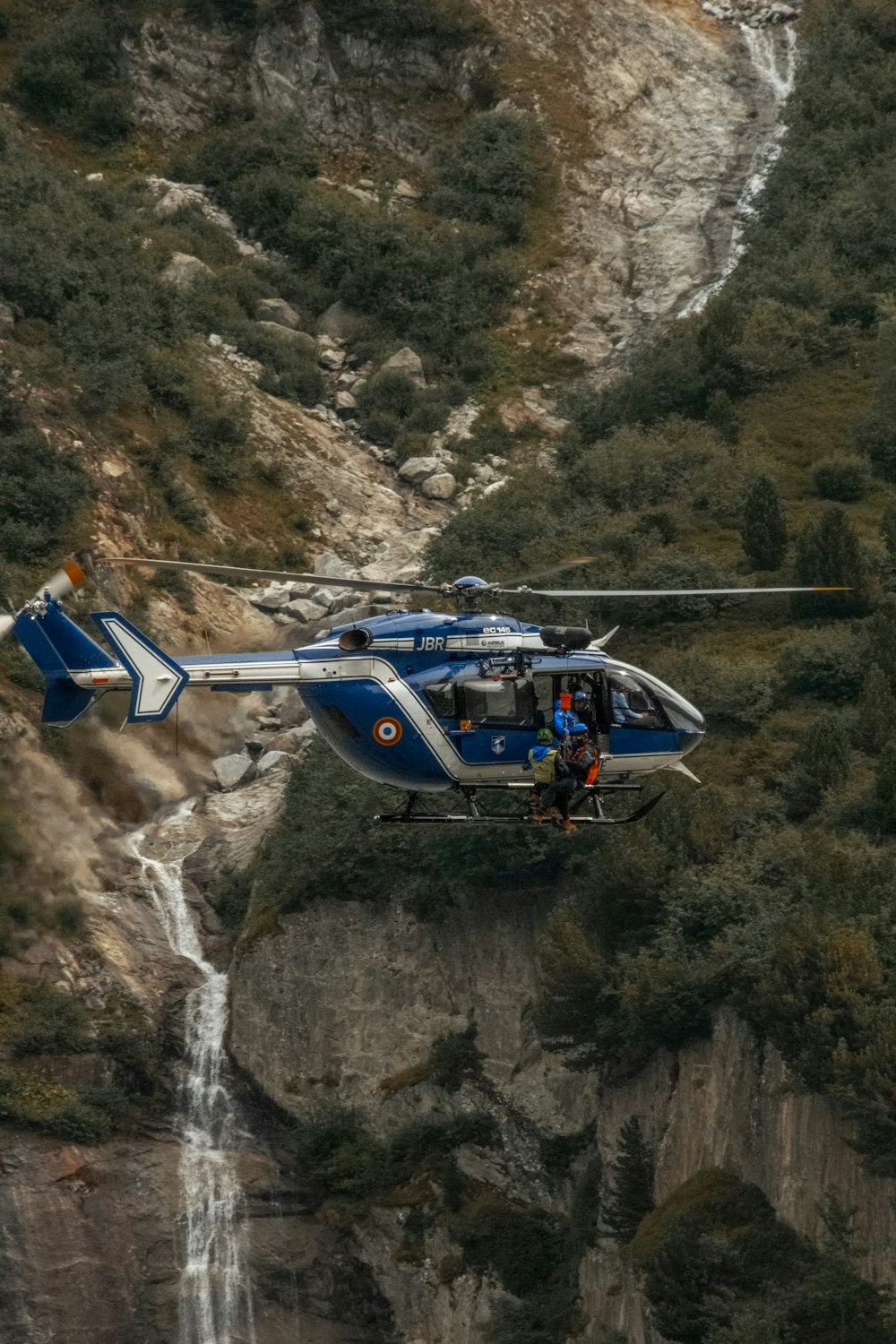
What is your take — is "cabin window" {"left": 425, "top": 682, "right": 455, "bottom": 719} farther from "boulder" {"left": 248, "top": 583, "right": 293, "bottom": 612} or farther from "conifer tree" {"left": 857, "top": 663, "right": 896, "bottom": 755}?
"boulder" {"left": 248, "top": 583, "right": 293, "bottom": 612}

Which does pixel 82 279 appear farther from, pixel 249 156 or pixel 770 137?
pixel 770 137

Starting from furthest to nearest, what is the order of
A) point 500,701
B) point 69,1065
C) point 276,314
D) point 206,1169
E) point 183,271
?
point 276,314 → point 183,271 → point 206,1169 → point 69,1065 → point 500,701

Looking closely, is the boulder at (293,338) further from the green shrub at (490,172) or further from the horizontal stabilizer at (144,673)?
the horizontal stabilizer at (144,673)

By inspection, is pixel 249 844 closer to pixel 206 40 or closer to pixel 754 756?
pixel 754 756

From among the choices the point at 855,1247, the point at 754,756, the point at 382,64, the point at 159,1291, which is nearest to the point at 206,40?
the point at 382,64

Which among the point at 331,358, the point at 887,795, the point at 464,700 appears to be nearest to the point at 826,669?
the point at 887,795

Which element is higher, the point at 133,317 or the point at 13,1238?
the point at 133,317

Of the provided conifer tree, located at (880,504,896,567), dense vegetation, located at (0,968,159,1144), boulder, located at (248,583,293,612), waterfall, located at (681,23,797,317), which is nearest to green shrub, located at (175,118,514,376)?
waterfall, located at (681,23,797,317)
